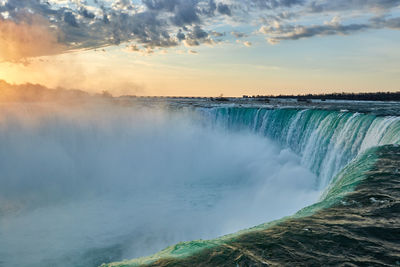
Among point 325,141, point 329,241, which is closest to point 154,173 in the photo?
point 325,141

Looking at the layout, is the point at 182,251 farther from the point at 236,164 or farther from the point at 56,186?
the point at 236,164

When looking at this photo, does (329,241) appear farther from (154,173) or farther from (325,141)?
(154,173)

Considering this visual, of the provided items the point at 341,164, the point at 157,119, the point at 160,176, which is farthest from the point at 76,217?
the point at 157,119

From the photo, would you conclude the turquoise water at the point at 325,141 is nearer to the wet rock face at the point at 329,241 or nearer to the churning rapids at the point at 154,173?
the churning rapids at the point at 154,173

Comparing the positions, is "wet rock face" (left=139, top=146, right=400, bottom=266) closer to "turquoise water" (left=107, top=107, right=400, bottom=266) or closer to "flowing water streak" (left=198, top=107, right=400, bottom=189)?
"turquoise water" (left=107, top=107, right=400, bottom=266)

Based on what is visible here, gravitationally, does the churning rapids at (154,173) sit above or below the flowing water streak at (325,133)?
below

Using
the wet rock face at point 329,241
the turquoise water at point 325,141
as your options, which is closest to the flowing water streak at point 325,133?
the turquoise water at point 325,141

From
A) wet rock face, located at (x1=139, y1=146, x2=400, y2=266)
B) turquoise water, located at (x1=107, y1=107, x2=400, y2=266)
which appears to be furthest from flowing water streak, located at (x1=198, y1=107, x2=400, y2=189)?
wet rock face, located at (x1=139, y1=146, x2=400, y2=266)
